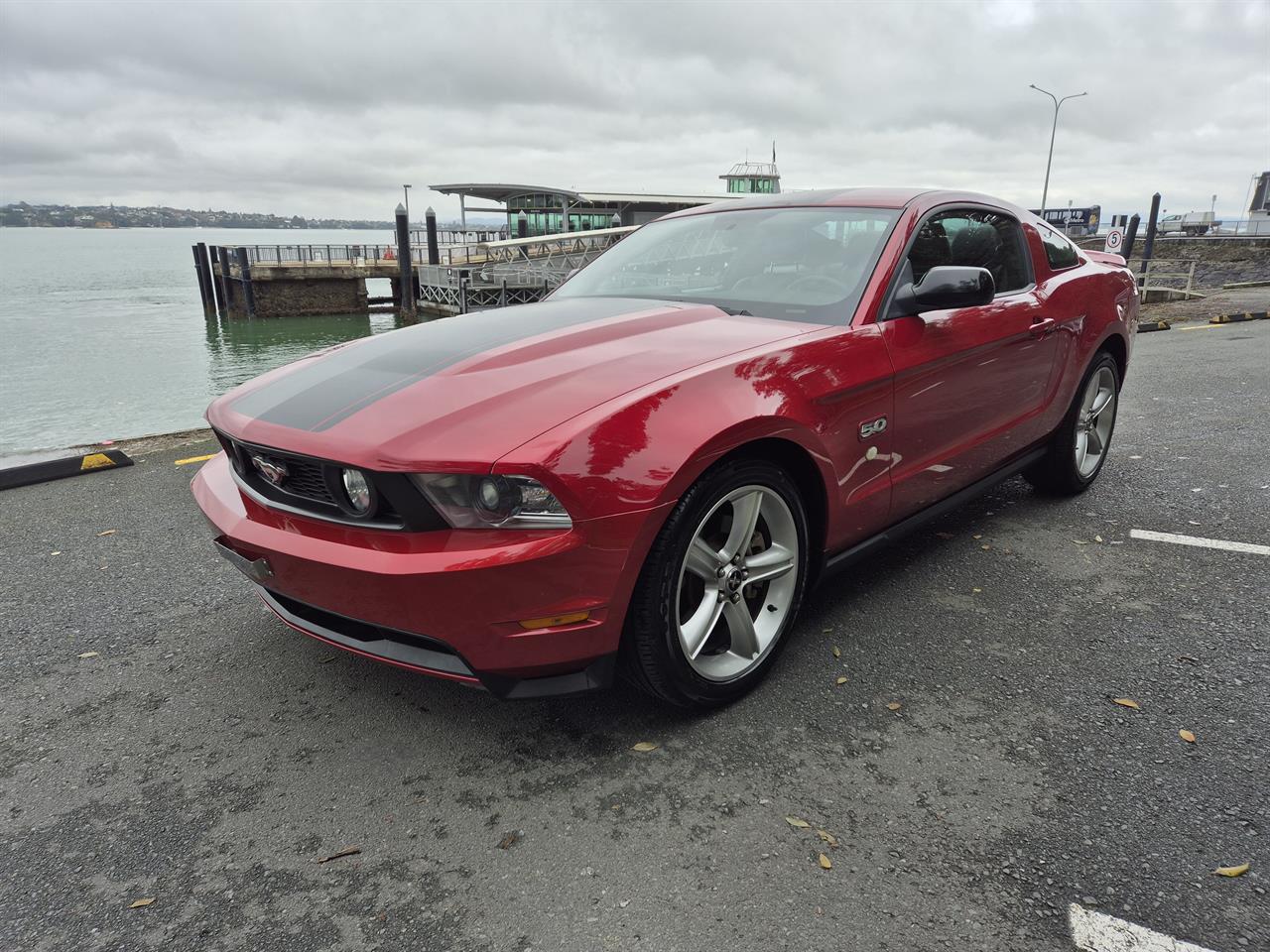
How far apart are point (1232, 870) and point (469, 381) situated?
86.6 inches

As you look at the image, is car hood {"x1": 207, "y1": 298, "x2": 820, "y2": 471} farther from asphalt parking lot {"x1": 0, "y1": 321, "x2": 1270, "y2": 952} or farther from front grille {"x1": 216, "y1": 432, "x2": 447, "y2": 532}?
asphalt parking lot {"x1": 0, "y1": 321, "x2": 1270, "y2": 952}

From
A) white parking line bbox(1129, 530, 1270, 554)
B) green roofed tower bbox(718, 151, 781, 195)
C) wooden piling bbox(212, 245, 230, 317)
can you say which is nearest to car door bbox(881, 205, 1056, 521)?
white parking line bbox(1129, 530, 1270, 554)

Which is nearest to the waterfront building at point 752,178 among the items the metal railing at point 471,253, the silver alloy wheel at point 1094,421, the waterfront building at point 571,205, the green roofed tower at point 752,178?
the green roofed tower at point 752,178

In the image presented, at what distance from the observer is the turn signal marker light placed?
206 centimetres

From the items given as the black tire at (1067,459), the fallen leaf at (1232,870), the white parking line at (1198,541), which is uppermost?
the black tire at (1067,459)

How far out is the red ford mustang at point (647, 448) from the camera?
2.03 meters

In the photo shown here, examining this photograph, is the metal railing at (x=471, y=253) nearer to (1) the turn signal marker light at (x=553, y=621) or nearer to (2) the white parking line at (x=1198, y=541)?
(2) the white parking line at (x=1198, y=541)

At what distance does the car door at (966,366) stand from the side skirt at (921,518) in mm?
43

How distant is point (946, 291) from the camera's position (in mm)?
2826

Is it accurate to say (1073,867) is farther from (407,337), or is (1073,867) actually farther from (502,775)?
(407,337)

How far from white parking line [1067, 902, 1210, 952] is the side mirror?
1860 mm

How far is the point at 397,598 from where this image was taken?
2043 millimetres

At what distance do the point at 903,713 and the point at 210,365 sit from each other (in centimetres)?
2921

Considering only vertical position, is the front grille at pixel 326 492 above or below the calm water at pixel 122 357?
above
